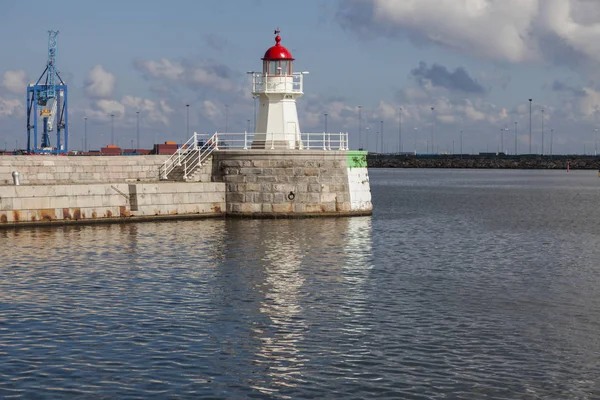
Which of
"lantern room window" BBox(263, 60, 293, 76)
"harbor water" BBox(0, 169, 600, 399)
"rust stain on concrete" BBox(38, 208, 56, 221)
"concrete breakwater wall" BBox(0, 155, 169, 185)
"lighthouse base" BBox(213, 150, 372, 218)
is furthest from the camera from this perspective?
"lantern room window" BBox(263, 60, 293, 76)

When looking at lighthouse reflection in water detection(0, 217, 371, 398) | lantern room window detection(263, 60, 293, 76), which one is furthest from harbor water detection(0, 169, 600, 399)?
lantern room window detection(263, 60, 293, 76)

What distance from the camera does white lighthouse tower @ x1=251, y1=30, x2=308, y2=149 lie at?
3834 cm

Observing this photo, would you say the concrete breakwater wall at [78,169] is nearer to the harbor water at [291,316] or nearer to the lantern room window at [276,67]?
the harbor water at [291,316]

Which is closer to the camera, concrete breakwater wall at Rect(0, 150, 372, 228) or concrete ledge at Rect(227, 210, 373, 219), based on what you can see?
concrete breakwater wall at Rect(0, 150, 372, 228)

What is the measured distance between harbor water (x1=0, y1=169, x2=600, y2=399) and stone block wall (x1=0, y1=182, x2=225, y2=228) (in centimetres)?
83

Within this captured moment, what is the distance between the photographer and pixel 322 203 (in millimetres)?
36906

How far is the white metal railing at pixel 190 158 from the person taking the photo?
3800cm

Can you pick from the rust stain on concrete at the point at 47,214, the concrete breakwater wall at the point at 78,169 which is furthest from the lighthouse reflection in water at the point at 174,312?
the concrete breakwater wall at the point at 78,169

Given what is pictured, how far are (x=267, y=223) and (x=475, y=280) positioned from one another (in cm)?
1438

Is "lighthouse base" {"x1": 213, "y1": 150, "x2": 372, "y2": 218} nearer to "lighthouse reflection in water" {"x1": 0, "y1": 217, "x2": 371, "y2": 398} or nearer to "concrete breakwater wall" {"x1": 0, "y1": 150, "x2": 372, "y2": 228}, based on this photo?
"concrete breakwater wall" {"x1": 0, "y1": 150, "x2": 372, "y2": 228}

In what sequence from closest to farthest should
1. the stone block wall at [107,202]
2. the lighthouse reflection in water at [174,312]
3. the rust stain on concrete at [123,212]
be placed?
the lighthouse reflection in water at [174,312], the stone block wall at [107,202], the rust stain on concrete at [123,212]

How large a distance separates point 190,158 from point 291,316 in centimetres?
2192

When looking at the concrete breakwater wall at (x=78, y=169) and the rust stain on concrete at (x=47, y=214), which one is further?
the concrete breakwater wall at (x=78, y=169)

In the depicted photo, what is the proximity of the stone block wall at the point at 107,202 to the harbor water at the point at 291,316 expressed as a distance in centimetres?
83
